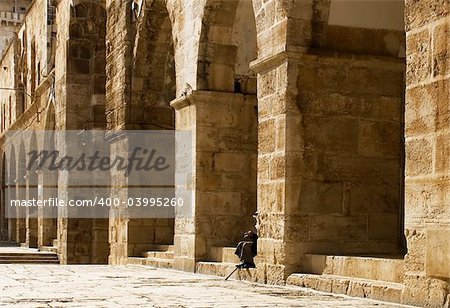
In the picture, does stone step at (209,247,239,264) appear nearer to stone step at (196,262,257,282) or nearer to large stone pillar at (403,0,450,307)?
stone step at (196,262,257,282)

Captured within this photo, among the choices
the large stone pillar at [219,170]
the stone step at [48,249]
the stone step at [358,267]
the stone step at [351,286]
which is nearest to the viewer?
the stone step at [351,286]

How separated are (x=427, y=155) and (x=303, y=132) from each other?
2.32 meters

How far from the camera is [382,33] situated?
8.34 meters

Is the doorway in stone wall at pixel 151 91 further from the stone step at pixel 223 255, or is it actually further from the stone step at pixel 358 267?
the stone step at pixel 358 267

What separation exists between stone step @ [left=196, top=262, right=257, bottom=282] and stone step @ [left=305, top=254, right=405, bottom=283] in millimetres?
969

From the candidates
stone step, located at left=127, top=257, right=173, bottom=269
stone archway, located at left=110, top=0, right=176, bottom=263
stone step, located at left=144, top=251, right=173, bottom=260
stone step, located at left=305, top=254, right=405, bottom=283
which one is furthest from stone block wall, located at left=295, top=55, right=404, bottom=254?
stone archway, located at left=110, top=0, right=176, bottom=263

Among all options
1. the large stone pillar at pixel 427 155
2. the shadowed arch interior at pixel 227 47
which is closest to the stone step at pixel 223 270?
the shadowed arch interior at pixel 227 47

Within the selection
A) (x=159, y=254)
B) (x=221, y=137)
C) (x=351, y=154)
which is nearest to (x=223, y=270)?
(x=221, y=137)

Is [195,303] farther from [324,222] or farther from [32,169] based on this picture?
[32,169]

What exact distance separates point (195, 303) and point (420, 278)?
1618mm

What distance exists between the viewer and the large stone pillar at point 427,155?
5.61 meters

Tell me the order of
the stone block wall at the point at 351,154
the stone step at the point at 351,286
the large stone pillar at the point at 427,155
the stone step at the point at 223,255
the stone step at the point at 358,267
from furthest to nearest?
the stone step at the point at 223,255, the stone block wall at the point at 351,154, the stone step at the point at 358,267, the stone step at the point at 351,286, the large stone pillar at the point at 427,155

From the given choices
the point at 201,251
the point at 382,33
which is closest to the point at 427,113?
the point at 382,33

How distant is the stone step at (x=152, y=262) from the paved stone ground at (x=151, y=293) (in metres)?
2.02
